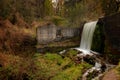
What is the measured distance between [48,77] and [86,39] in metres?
7.60

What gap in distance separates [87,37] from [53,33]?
119 inches

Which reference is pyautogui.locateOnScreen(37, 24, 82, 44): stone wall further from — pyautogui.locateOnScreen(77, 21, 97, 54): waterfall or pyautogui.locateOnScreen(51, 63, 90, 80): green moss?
pyautogui.locateOnScreen(51, 63, 90, 80): green moss

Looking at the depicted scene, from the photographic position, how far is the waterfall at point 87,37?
59.7ft

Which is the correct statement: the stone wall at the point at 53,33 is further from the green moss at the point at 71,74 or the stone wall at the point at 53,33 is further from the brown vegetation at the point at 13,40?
the green moss at the point at 71,74

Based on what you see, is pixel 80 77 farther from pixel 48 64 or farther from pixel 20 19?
pixel 20 19

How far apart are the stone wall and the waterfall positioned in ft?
3.63

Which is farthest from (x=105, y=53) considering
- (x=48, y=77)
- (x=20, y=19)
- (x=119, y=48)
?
(x=20, y=19)

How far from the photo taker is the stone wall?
62.6ft

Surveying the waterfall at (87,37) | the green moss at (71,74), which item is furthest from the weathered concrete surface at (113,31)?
the green moss at (71,74)

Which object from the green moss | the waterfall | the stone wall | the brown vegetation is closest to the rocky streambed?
the green moss

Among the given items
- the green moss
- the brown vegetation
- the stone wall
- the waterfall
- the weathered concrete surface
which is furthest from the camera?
the stone wall

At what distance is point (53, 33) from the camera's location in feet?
64.4

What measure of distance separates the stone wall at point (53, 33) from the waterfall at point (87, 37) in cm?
111

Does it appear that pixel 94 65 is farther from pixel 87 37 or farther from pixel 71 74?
pixel 87 37
